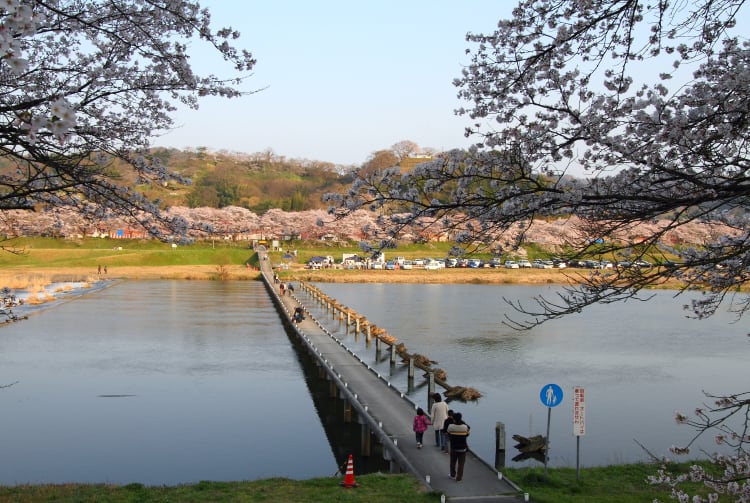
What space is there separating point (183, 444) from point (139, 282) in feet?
151

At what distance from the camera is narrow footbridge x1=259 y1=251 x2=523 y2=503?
9420mm

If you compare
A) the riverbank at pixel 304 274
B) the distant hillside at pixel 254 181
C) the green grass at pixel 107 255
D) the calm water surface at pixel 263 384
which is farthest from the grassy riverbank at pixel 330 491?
the distant hillside at pixel 254 181

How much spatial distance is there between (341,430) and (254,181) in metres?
116

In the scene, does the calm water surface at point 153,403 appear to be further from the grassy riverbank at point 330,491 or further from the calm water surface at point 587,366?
the calm water surface at point 587,366

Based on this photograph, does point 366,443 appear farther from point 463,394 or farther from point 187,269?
point 187,269

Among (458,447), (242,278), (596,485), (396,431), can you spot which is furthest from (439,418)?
(242,278)

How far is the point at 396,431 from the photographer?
41.7 feet

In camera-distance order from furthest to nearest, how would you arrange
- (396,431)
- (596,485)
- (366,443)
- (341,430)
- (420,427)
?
1. (341,430)
2. (366,443)
3. (396,431)
4. (420,427)
5. (596,485)

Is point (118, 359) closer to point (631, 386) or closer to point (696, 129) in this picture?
point (631, 386)

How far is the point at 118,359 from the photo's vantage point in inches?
930

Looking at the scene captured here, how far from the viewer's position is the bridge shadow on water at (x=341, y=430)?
1364 centimetres

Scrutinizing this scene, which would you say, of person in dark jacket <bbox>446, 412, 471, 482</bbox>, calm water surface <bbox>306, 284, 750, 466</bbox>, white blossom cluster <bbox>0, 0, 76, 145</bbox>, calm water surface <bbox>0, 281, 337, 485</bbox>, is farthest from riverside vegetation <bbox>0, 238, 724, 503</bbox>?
white blossom cluster <bbox>0, 0, 76, 145</bbox>

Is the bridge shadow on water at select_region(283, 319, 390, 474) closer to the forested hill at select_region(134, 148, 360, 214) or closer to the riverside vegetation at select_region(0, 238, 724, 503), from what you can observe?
the riverside vegetation at select_region(0, 238, 724, 503)

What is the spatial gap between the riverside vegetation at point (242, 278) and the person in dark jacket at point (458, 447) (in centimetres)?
62
